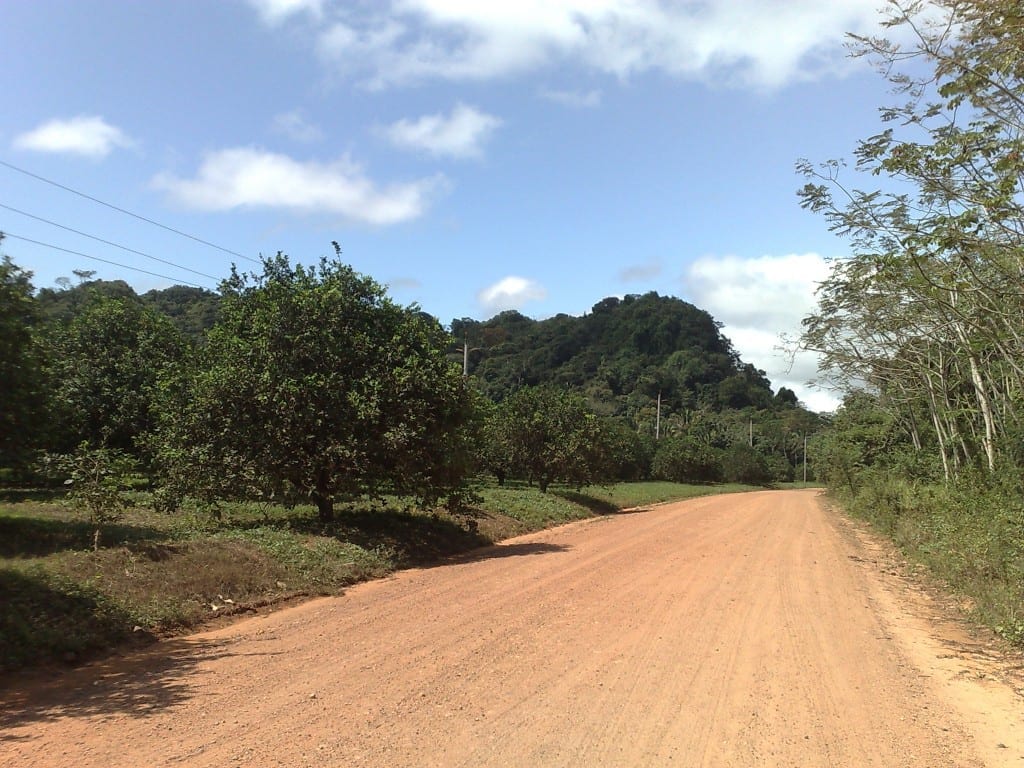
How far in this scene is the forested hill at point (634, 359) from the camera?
115 meters

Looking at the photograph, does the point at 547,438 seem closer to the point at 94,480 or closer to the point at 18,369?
the point at 94,480

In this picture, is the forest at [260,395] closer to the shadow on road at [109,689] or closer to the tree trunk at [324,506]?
the tree trunk at [324,506]

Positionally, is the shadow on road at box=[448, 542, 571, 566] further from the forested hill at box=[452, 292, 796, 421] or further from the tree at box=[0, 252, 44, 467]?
the forested hill at box=[452, 292, 796, 421]

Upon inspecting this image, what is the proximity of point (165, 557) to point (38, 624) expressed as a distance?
291 centimetres

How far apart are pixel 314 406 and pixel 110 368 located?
14.8m

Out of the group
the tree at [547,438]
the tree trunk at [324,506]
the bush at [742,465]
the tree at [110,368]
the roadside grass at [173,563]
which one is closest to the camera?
the roadside grass at [173,563]

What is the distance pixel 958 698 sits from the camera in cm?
627

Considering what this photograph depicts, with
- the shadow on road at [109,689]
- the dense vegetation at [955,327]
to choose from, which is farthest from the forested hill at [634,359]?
the shadow on road at [109,689]

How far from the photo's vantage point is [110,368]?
80.1ft

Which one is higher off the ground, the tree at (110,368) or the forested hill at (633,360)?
the forested hill at (633,360)

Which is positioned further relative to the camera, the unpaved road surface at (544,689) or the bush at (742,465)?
the bush at (742,465)

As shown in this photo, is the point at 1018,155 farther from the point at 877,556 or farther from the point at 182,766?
the point at 877,556

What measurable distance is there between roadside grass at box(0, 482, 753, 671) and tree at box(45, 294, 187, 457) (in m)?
4.97

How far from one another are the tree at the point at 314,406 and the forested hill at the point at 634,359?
82.9 meters
